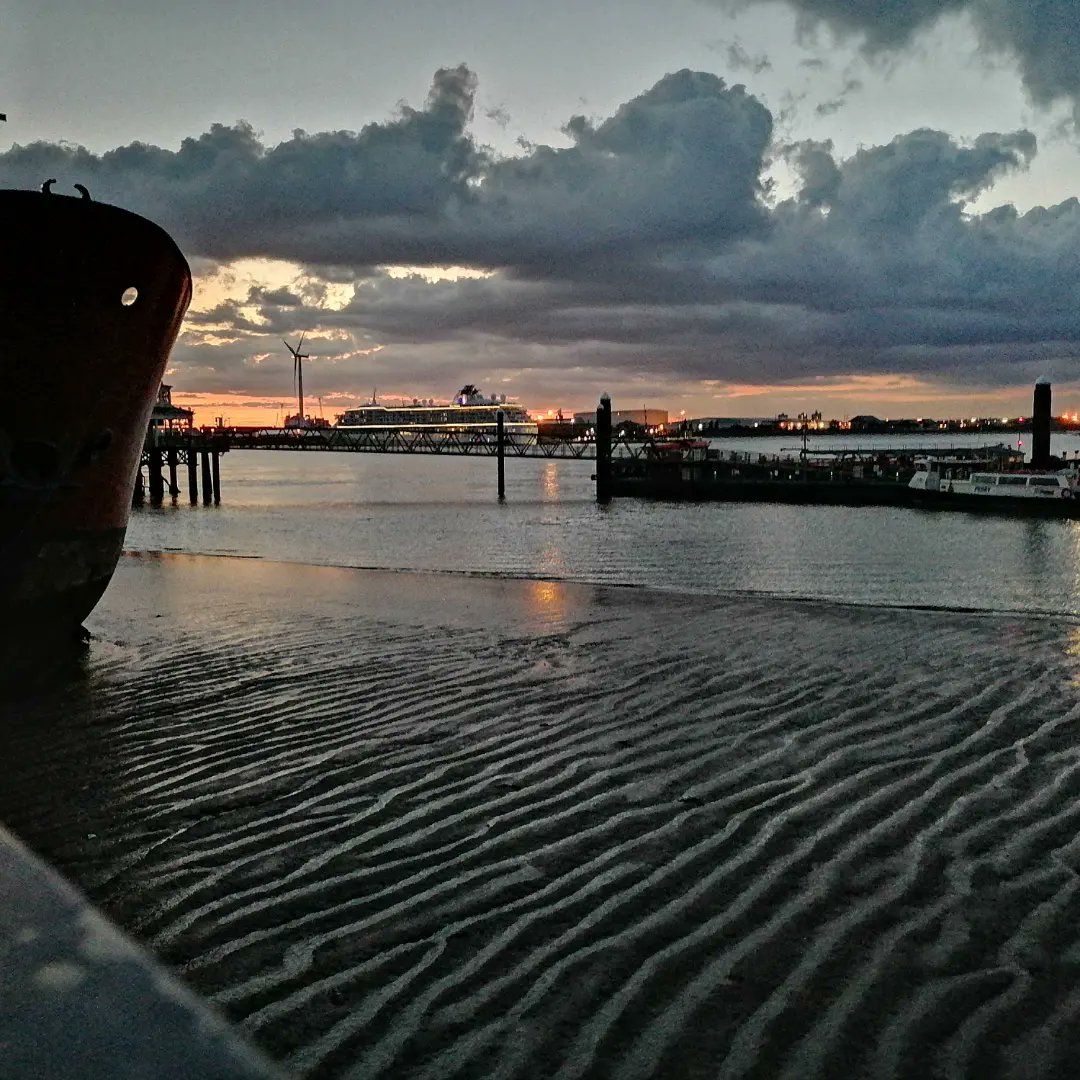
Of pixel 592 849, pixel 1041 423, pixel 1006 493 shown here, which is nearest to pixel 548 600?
pixel 592 849

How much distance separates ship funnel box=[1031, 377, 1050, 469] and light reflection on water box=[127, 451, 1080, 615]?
7411mm

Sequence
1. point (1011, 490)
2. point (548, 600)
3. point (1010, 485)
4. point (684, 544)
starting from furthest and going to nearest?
point (1010, 485) < point (1011, 490) < point (684, 544) < point (548, 600)

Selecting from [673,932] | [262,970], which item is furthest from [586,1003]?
[262,970]

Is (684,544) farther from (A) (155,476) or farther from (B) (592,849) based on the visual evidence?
(A) (155,476)

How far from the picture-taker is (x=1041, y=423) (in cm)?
5103

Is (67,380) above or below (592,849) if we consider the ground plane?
above

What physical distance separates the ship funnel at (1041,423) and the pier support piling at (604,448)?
25.2m

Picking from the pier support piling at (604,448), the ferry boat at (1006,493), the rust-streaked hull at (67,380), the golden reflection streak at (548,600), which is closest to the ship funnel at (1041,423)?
the ferry boat at (1006,493)

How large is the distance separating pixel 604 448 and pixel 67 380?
57.2 m

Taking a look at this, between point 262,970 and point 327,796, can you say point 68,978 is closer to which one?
point 262,970

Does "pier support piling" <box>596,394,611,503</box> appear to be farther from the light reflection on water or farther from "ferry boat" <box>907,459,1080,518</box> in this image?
"ferry boat" <box>907,459,1080,518</box>

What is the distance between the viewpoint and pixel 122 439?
409 inches

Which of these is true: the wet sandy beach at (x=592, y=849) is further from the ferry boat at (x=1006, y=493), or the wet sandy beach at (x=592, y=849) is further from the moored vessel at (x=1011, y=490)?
the moored vessel at (x=1011, y=490)

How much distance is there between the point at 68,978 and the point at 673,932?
8.01 feet
